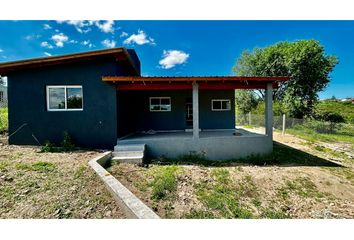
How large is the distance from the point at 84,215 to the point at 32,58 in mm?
6565

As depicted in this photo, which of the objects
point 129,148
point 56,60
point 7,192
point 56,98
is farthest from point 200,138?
point 56,60

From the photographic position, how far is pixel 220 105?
11.6 meters

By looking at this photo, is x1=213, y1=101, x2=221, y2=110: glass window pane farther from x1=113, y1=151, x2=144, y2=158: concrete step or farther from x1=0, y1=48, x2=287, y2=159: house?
x1=113, y1=151, x2=144, y2=158: concrete step

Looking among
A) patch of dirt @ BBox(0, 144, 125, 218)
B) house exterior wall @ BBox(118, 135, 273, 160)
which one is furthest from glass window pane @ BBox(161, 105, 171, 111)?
patch of dirt @ BBox(0, 144, 125, 218)

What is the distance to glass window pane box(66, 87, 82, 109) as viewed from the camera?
7633 millimetres

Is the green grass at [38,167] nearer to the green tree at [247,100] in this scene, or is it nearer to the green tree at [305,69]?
the green tree at [305,69]

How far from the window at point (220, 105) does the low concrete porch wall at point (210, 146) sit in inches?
141

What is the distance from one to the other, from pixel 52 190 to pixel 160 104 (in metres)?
7.80

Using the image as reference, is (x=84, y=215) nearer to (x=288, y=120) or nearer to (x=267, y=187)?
(x=267, y=187)

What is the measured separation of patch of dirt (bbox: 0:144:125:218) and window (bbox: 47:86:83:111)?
2.40 m

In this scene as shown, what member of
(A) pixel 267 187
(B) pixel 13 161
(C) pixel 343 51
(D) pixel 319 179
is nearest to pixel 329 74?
(C) pixel 343 51

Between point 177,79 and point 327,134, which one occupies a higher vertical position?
point 177,79

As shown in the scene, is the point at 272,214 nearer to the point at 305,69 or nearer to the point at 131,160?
the point at 131,160
